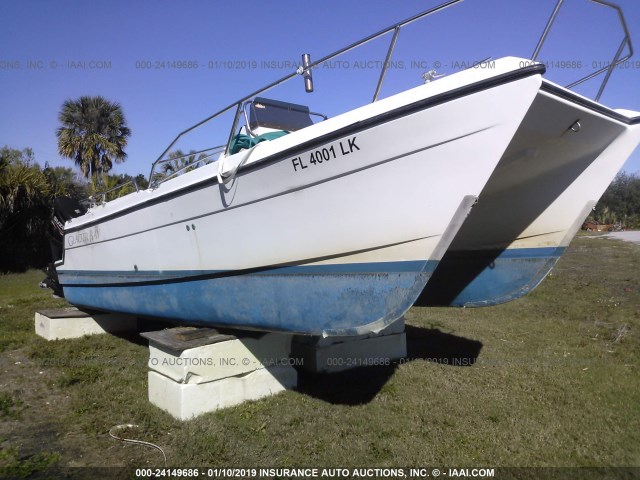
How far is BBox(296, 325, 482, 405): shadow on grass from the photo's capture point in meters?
4.57

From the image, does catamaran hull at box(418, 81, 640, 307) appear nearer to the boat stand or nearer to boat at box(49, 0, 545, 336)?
boat at box(49, 0, 545, 336)

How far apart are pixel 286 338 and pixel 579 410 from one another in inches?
104

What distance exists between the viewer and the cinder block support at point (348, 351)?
5128mm

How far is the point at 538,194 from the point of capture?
435cm

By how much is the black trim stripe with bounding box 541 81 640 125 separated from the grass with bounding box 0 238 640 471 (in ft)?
7.96

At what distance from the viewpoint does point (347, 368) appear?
529 centimetres

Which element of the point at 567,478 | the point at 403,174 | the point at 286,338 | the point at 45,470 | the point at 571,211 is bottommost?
the point at 567,478

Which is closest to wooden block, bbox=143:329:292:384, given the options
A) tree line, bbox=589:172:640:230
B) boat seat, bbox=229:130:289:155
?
boat seat, bbox=229:130:289:155

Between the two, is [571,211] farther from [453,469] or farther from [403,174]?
[453,469]

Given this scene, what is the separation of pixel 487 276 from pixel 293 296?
7.32 ft

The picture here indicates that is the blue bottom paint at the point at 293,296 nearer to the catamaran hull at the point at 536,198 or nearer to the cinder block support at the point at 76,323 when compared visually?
the catamaran hull at the point at 536,198

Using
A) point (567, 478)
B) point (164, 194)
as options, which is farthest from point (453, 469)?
point (164, 194)

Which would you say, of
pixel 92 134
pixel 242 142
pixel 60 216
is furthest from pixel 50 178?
pixel 242 142

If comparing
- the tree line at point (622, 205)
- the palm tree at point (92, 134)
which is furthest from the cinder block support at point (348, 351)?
the tree line at point (622, 205)
